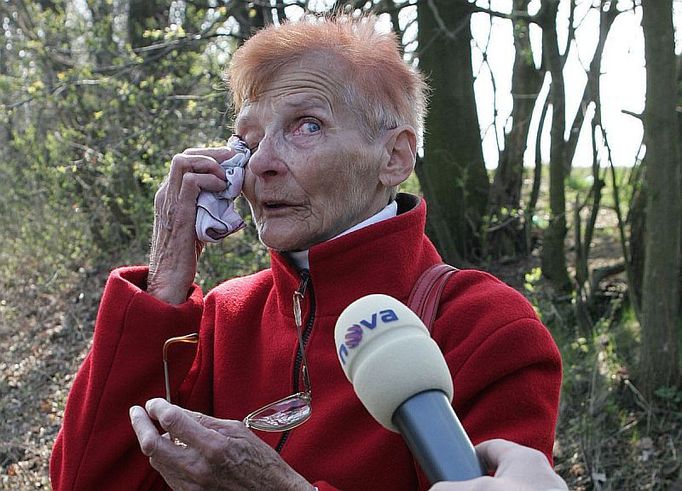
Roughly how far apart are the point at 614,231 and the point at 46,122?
5.76 meters

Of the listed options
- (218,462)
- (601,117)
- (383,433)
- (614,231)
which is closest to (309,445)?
(383,433)

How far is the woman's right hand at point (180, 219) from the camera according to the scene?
2600 mm

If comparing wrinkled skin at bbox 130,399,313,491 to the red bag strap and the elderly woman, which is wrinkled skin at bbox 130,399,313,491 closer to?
the elderly woman

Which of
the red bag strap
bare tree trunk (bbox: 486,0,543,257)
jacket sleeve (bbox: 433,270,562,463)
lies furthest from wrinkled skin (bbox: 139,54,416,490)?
bare tree trunk (bbox: 486,0,543,257)

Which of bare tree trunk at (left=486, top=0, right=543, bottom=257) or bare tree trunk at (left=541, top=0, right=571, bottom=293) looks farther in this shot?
bare tree trunk at (left=486, top=0, right=543, bottom=257)

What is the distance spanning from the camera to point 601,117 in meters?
5.34

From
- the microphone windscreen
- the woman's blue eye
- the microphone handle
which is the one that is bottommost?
the microphone handle

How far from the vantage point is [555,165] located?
6.02 m

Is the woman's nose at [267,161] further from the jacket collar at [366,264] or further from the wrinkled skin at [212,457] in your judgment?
the wrinkled skin at [212,457]

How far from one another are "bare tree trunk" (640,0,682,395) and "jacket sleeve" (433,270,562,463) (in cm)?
270

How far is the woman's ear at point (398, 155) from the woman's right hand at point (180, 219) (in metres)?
0.47

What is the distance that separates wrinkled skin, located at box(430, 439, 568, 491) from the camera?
1120mm

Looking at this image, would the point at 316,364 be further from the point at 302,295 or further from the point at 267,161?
the point at 267,161

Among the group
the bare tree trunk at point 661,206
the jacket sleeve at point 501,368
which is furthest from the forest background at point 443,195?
the jacket sleeve at point 501,368
